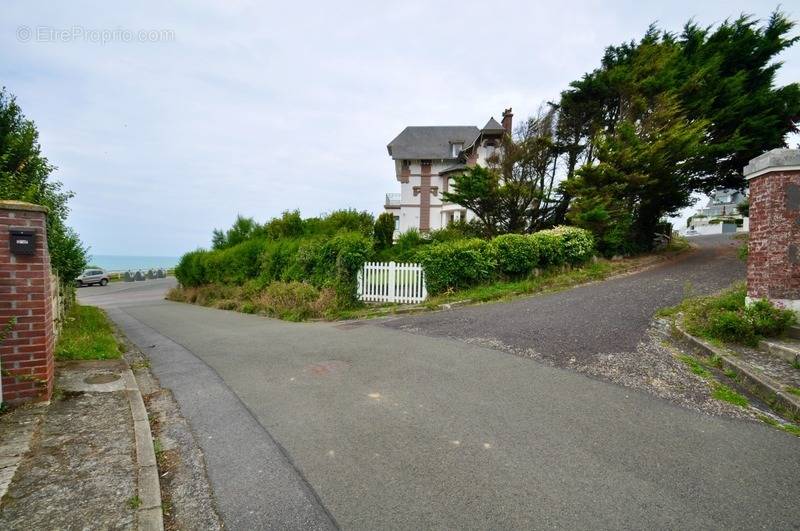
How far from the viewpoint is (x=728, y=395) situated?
422 centimetres

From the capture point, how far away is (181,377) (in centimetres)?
541

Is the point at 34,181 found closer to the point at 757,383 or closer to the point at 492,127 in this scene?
the point at 757,383

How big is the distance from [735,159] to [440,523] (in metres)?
22.1

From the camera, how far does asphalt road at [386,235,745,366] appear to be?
6207mm

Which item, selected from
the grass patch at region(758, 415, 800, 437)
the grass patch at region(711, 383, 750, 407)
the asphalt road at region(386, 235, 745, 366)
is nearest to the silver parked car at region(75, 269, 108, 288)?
the asphalt road at region(386, 235, 745, 366)

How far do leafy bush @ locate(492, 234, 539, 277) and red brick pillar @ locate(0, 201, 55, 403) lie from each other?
10.4 m

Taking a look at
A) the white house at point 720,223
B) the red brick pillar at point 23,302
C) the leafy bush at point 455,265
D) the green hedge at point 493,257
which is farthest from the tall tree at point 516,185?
the white house at point 720,223

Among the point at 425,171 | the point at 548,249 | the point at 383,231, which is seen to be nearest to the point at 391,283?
the point at 383,231

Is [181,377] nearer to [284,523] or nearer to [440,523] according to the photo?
[284,523]

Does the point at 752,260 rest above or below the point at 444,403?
above

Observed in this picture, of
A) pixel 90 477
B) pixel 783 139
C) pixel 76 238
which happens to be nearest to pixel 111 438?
pixel 90 477

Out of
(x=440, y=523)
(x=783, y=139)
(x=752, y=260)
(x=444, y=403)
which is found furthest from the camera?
(x=783, y=139)

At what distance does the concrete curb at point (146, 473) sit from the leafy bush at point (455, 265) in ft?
26.5

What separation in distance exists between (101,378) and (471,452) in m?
4.81
